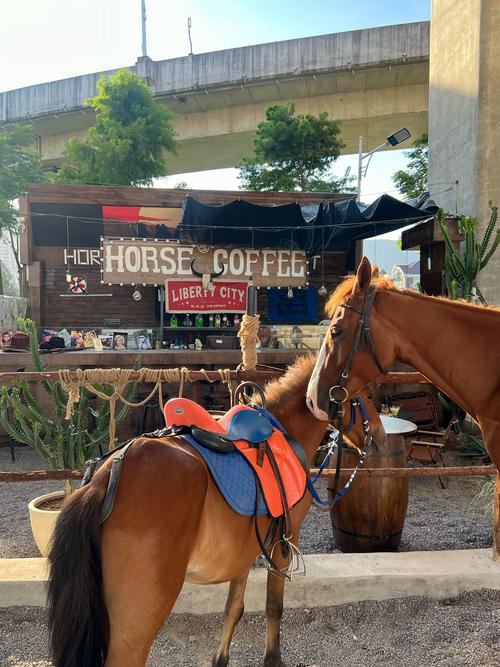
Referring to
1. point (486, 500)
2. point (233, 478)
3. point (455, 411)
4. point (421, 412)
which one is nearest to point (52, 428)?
point (233, 478)

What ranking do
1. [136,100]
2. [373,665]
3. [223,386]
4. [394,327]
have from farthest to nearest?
1. [136,100]
2. [223,386]
3. [373,665]
4. [394,327]

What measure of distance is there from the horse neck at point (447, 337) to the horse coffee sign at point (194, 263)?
6.57 metres

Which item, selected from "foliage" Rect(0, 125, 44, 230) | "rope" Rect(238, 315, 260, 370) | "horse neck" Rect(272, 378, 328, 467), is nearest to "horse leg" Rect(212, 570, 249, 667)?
"horse neck" Rect(272, 378, 328, 467)

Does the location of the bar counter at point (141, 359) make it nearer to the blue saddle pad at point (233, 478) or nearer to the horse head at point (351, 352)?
the horse head at point (351, 352)

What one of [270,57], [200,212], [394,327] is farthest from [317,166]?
[394,327]

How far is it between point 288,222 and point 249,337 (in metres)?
5.62

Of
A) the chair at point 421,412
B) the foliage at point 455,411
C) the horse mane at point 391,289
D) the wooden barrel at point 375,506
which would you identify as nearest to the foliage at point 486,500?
the chair at point 421,412

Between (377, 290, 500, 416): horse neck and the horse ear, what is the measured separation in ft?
0.30

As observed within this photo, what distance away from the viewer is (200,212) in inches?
311

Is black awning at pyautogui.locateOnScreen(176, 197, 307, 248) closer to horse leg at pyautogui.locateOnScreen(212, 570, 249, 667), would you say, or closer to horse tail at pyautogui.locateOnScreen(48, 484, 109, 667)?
horse leg at pyautogui.locateOnScreen(212, 570, 249, 667)

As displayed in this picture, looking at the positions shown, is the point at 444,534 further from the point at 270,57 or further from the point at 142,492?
the point at 270,57

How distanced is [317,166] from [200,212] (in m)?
7.75

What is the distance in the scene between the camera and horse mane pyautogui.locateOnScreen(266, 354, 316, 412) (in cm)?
227

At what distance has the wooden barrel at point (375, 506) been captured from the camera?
342 centimetres
